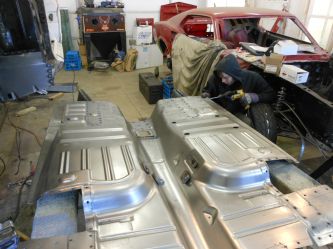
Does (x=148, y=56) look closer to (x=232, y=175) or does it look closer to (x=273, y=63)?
(x=273, y=63)

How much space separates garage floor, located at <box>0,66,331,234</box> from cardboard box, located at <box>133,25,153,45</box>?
31.1 inches

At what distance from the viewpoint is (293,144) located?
2959 millimetres

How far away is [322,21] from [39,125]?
17.7 feet

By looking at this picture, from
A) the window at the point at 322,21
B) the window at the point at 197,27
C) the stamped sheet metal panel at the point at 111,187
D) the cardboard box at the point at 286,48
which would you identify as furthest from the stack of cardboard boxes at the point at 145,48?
the stamped sheet metal panel at the point at 111,187

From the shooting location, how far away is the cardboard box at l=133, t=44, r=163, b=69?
559 cm

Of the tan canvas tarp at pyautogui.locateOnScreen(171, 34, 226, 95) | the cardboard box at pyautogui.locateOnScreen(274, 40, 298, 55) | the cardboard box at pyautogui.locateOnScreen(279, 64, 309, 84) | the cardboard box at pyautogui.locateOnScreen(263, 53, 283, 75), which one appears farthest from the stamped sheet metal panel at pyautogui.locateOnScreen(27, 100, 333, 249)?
the tan canvas tarp at pyautogui.locateOnScreen(171, 34, 226, 95)

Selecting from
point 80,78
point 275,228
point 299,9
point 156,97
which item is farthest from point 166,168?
point 299,9

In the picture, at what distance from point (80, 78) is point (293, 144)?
12.8 ft

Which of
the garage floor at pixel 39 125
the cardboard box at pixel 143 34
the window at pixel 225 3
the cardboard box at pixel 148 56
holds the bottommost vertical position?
the garage floor at pixel 39 125

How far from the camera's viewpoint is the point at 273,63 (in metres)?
2.40

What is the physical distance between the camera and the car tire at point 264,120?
2.14 m

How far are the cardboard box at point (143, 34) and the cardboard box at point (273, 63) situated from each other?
370 cm

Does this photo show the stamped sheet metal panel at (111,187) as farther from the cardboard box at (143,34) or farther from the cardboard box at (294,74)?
the cardboard box at (143,34)

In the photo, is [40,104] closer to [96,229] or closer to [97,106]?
[97,106]
